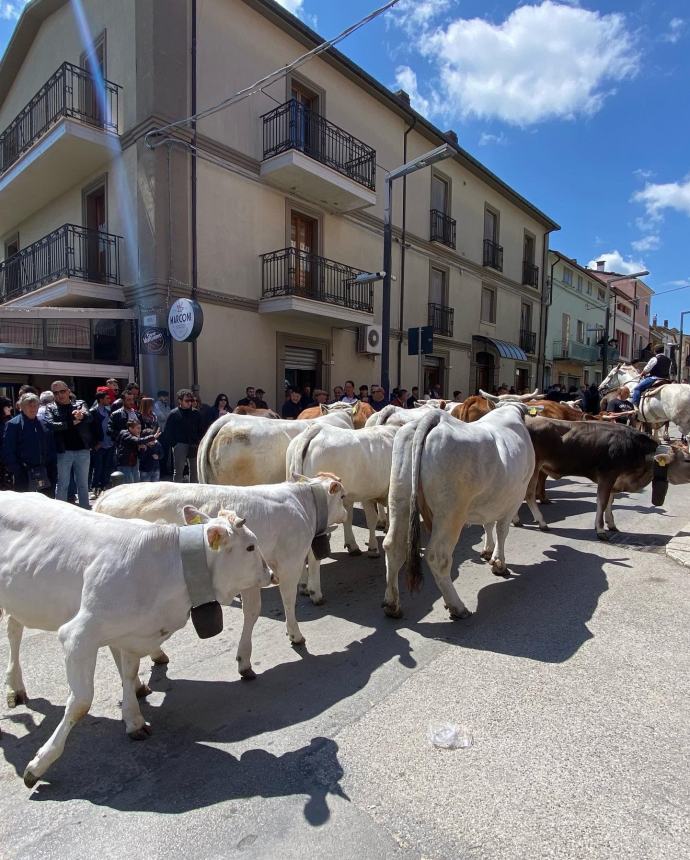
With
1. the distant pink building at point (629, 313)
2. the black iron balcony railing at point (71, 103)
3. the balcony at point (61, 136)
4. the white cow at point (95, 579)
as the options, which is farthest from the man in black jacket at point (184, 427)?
the distant pink building at point (629, 313)

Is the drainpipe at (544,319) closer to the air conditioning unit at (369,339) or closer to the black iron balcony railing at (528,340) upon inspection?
the black iron balcony railing at (528,340)

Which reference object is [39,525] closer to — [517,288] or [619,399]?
[619,399]

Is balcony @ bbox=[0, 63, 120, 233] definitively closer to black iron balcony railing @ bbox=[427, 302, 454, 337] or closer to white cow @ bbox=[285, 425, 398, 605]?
white cow @ bbox=[285, 425, 398, 605]

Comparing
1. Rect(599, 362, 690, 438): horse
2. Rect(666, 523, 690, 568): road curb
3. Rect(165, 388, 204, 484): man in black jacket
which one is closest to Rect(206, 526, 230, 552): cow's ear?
Rect(666, 523, 690, 568): road curb

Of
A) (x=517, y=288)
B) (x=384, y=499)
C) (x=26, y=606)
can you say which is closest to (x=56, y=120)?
(x=384, y=499)

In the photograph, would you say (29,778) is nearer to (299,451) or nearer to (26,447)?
(299,451)

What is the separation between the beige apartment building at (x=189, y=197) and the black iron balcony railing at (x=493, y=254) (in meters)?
7.00

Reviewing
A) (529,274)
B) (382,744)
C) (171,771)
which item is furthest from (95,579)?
(529,274)

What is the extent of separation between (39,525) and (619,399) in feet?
42.5

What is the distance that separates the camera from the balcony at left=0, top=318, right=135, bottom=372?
1259 centimetres

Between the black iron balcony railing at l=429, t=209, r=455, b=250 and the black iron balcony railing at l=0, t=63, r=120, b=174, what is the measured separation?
1183 cm

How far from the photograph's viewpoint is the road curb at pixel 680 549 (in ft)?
18.4

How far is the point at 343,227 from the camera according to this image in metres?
16.2

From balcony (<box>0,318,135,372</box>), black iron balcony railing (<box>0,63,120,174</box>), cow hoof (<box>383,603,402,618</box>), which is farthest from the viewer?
balcony (<box>0,318,135,372</box>)
